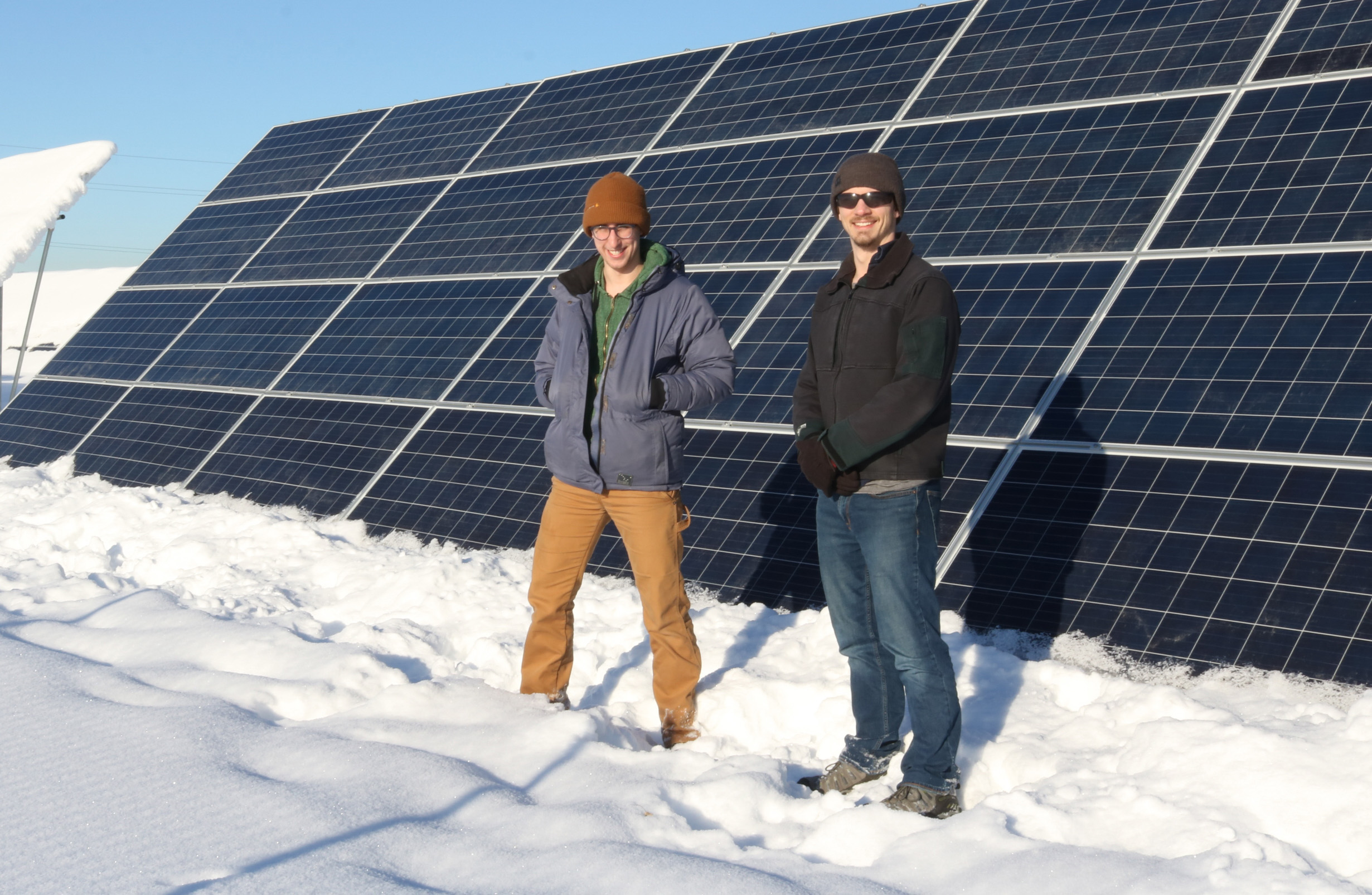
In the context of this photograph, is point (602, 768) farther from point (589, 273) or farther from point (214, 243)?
point (214, 243)

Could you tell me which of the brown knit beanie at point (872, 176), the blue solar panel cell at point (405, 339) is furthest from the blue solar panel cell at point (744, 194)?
the brown knit beanie at point (872, 176)

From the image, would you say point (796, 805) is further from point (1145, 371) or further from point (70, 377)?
point (70, 377)

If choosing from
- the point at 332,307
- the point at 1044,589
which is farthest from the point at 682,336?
the point at 332,307

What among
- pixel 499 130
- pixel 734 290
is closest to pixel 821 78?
pixel 734 290

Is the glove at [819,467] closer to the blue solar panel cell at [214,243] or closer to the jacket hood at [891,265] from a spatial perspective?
the jacket hood at [891,265]

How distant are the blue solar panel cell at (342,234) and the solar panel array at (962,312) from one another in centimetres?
6

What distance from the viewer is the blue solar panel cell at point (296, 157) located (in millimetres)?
15789

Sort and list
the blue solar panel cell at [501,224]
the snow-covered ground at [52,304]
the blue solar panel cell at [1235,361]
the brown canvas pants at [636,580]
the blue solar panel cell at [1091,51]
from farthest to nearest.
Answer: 1. the snow-covered ground at [52,304]
2. the blue solar panel cell at [501,224]
3. the blue solar panel cell at [1091,51]
4. the blue solar panel cell at [1235,361]
5. the brown canvas pants at [636,580]

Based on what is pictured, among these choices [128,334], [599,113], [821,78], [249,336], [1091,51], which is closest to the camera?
[1091,51]

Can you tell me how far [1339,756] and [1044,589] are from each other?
215cm

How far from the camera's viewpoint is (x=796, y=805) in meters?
4.02

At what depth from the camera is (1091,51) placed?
9.92 metres

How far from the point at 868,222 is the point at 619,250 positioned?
113cm

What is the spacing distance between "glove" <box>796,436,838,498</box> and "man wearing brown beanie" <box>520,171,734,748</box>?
68cm
